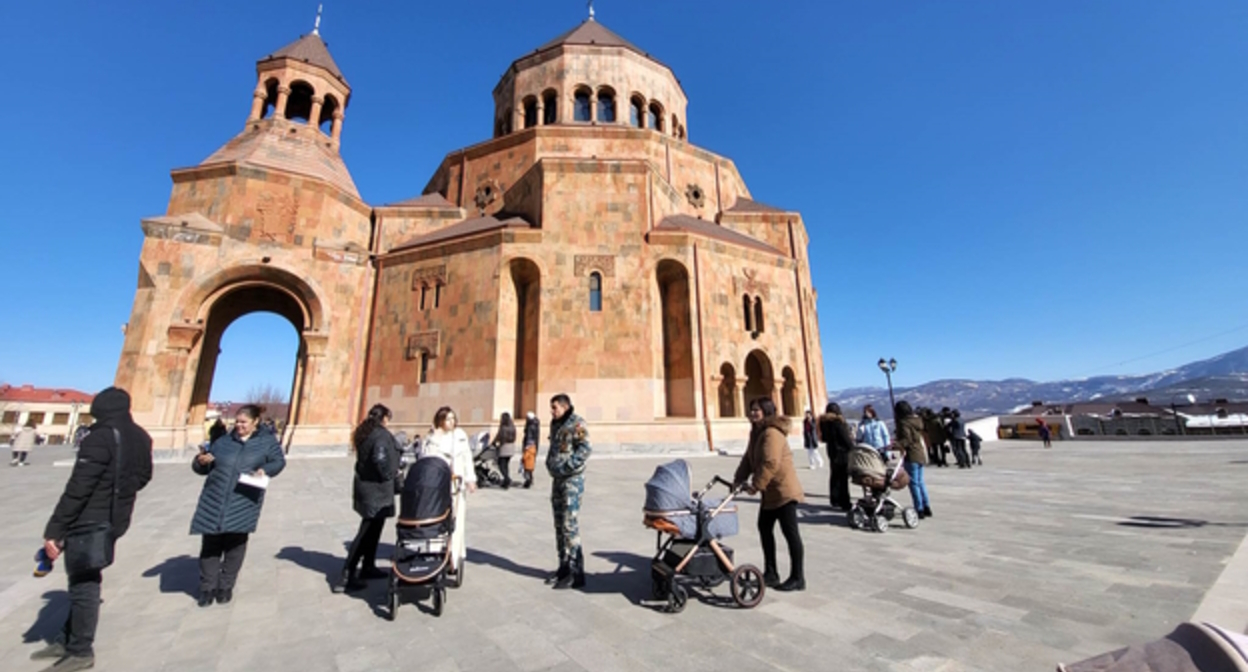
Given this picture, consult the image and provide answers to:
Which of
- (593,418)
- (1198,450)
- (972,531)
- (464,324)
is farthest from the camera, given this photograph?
(464,324)

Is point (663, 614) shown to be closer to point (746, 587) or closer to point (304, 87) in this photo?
point (746, 587)

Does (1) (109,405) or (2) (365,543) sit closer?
(1) (109,405)

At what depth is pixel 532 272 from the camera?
57.1 ft

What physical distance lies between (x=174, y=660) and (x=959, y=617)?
16.5ft

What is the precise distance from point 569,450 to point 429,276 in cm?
1623

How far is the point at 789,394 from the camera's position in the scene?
19781 millimetres

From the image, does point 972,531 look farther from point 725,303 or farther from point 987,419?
point 987,419

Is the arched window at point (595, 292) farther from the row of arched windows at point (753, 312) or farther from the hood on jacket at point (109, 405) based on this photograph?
the hood on jacket at point (109, 405)

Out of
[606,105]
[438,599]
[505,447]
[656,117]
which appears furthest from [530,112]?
[438,599]

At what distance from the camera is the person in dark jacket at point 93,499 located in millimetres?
2904

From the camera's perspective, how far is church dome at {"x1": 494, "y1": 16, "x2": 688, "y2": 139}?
77.9ft

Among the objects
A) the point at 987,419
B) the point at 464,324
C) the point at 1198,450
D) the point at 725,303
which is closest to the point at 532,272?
the point at 464,324

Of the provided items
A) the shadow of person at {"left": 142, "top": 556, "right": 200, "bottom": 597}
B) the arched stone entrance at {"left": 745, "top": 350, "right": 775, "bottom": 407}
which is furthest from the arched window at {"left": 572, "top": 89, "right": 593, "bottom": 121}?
the shadow of person at {"left": 142, "top": 556, "right": 200, "bottom": 597}

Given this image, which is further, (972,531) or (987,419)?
(987,419)
